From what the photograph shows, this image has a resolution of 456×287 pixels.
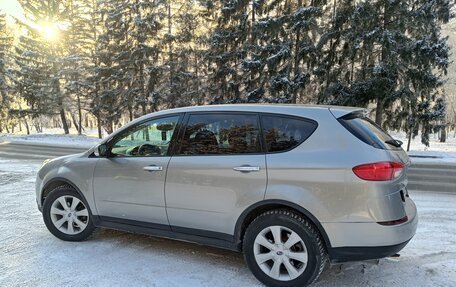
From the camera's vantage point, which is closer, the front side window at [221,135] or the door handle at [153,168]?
the front side window at [221,135]

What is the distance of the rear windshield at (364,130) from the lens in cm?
341

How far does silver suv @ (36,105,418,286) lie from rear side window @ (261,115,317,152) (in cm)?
1

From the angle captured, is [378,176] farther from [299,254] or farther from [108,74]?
[108,74]

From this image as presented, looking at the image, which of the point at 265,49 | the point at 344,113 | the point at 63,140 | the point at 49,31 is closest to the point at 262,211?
the point at 344,113

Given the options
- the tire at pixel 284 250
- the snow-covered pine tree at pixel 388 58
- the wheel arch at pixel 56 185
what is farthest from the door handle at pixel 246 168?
the snow-covered pine tree at pixel 388 58

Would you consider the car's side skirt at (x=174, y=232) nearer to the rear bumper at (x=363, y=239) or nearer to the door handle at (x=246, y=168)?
the door handle at (x=246, y=168)

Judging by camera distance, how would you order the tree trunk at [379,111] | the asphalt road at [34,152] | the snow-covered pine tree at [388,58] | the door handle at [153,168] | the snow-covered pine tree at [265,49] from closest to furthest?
1. the door handle at [153,168]
2. the asphalt road at [34,152]
3. the snow-covered pine tree at [388,58]
4. the tree trunk at [379,111]
5. the snow-covered pine tree at [265,49]

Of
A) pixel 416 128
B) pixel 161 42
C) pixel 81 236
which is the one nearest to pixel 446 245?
pixel 81 236

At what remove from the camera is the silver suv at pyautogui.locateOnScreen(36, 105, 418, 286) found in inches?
129

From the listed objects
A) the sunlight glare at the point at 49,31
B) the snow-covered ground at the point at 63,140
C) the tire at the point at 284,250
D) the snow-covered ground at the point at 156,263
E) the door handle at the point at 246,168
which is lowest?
the snow-covered ground at the point at 156,263

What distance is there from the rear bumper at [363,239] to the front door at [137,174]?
1.82 m

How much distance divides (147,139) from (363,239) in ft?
8.32

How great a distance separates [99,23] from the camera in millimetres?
30062

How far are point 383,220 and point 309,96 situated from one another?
19.3 meters
